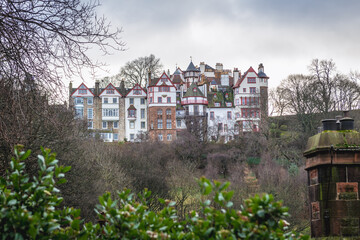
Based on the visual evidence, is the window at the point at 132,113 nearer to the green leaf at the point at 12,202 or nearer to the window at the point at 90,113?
the window at the point at 90,113

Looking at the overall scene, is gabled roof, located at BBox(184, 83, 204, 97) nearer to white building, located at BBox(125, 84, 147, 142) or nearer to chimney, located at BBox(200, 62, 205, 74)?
white building, located at BBox(125, 84, 147, 142)

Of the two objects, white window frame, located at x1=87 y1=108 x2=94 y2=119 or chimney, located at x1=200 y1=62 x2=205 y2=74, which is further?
chimney, located at x1=200 y1=62 x2=205 y2=74

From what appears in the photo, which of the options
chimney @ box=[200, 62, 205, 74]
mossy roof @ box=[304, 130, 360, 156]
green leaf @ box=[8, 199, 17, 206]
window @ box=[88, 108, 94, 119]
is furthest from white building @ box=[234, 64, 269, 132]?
green leaf @ box=[8, 199, 17, 206]

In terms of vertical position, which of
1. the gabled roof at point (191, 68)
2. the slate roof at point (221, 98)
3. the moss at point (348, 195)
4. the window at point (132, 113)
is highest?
the gabled roof at point (191, 68)

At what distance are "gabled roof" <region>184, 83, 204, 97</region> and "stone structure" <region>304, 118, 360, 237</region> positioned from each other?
71.5 metres

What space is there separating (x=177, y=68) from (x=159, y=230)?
96.2m

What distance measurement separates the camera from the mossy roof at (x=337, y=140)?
11688 mm

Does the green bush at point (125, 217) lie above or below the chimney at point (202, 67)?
below

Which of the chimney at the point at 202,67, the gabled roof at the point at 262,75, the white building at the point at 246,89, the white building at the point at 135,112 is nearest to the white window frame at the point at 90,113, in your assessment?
the white building at the point at 135,112

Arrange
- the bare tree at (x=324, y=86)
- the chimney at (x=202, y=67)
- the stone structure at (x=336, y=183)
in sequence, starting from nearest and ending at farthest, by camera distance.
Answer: the stone structure at (x=336, y=183) < the bare tree at (x=324, y=86) < the chimney at (x=202, y=67)

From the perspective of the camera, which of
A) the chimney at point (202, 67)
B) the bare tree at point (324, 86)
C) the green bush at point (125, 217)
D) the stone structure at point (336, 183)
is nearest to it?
the green bush at point (125, 217)

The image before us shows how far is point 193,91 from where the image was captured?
8369 cm

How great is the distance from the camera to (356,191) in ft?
37.8

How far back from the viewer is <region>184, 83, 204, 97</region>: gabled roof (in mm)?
83369
